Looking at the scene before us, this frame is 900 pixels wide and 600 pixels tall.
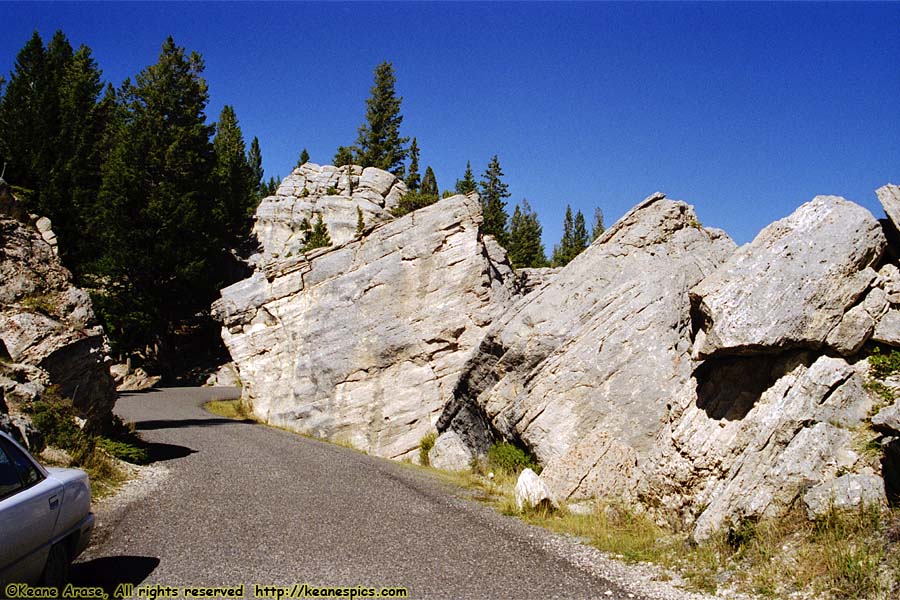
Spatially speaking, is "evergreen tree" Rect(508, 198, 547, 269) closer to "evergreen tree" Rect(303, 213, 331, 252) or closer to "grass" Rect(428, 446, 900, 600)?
"evergreen tree" Rect(303, 213, 331, 252)

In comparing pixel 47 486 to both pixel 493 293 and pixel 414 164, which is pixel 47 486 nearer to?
pixel 493 293

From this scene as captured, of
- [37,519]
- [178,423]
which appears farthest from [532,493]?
[178,423]

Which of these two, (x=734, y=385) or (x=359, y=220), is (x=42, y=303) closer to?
(x=734, y=385)

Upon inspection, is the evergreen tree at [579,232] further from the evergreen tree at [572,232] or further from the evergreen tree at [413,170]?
the evergreen tree at [413,170]

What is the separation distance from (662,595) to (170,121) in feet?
154

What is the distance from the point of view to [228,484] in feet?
40.4

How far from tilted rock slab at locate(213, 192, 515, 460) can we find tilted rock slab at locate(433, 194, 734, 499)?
16.6ft

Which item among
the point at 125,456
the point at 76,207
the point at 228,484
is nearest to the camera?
the point at 228,484

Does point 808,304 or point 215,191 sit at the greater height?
point 215,191

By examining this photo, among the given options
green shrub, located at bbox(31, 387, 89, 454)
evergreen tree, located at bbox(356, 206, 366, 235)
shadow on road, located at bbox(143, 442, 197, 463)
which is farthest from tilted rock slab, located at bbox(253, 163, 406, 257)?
green shrub, located at bbox(31, 387, 89, 454)

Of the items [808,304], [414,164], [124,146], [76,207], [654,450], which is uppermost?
[414,164]

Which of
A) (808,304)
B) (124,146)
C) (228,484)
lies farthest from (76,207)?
(808,304)

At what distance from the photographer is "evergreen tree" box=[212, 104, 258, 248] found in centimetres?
4806

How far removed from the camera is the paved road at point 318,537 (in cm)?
748
